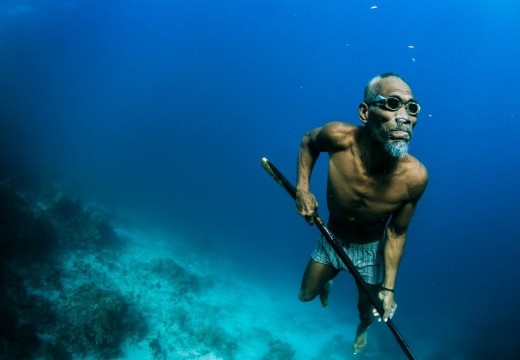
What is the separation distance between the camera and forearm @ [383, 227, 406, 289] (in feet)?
11.1

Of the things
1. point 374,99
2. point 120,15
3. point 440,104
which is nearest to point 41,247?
point 374,99

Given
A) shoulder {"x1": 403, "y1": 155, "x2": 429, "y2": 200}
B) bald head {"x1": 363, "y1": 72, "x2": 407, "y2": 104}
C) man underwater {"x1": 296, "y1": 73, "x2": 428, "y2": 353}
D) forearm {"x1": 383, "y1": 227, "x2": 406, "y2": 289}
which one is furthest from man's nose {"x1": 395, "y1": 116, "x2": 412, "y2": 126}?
forearm {"x1": 383, "y1": 227, "x2": 406, "y2": 289}

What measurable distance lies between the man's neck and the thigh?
1.56 m

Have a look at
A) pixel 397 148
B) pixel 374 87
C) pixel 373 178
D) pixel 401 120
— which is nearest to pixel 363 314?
pixel 373 178

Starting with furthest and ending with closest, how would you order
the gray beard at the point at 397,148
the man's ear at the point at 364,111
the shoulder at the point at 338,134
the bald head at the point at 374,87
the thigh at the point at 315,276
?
the thigh at the point at 315,276 < the shoulder at the point at 338,134 < the man's ear at the point at 364,111 < the bald head at the point at 374,87 < the gray beard at the point at 397,148

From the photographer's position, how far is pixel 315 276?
4.14 meters

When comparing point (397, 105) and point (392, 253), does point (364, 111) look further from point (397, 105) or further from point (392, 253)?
point (392, 253)

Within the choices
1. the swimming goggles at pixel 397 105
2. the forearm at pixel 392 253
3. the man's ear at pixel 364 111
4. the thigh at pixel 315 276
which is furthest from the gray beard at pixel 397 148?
the thigh at pixel 315 276

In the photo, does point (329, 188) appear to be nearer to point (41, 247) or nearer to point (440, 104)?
point (41, 247)

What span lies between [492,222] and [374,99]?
11504cm

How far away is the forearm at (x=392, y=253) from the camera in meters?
3.39

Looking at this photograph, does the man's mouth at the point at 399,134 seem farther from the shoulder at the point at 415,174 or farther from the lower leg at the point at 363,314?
the lower leg at the point at 363,314

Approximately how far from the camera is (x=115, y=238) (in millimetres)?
18047

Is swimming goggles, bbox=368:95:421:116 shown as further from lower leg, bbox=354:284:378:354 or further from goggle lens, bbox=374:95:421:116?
lower leg, bbox=354:284:378:354
